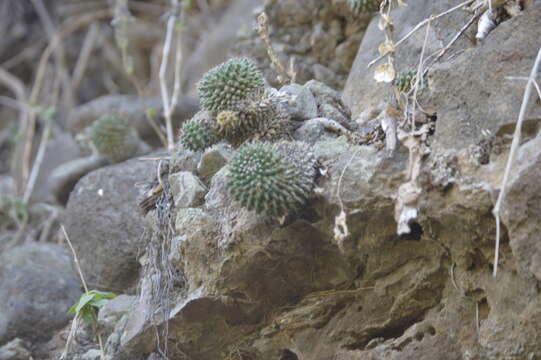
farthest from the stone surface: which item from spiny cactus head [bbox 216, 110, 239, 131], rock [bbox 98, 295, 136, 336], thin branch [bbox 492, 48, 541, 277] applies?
thin branch [bbox 492, 48, 541, 277]

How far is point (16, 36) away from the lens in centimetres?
905

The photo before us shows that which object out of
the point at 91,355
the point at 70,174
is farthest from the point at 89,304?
the point at 70,174

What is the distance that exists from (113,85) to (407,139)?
6571mm

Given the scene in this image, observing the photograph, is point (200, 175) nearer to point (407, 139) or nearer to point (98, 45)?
point (407, 139)

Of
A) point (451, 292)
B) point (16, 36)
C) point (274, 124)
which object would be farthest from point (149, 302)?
point (16, 36)

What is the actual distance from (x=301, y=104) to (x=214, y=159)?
0.55m

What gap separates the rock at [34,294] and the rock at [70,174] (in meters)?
0.87

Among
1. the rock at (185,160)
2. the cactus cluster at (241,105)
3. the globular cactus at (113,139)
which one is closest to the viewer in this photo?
the cactus cluster at (241,105)

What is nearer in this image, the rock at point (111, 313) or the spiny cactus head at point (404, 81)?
the spiny cactus head at point (404, 81)

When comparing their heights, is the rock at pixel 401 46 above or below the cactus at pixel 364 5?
below

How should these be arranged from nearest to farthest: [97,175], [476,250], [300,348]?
[476,250] → [300,348] → [97,175]

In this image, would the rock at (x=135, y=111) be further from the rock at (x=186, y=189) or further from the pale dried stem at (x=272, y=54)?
the rock at (x=186, y=189)

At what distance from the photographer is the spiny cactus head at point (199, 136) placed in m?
3.54

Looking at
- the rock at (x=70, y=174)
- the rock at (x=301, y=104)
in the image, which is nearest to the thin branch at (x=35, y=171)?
the rock at (x=70, y=174)
